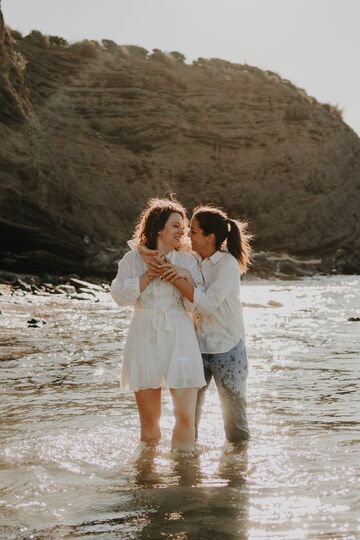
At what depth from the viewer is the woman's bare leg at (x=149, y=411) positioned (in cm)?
564

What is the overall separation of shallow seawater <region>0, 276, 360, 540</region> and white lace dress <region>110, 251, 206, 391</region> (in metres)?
0.67

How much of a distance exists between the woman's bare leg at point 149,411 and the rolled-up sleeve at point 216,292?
0.70m

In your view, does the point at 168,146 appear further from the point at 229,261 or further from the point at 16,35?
the point at 229,261

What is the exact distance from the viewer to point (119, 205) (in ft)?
156

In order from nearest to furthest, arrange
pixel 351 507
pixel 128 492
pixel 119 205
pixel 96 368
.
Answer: pixel 351 507
pixel 128 492
pixel 96 368
pixel 119 205

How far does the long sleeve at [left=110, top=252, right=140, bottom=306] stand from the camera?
5.44m

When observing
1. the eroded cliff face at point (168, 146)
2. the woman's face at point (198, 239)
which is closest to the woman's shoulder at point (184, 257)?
the woman's face at point (198, 239)

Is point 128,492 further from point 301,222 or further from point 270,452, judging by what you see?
point 301,222

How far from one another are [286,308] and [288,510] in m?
18.9

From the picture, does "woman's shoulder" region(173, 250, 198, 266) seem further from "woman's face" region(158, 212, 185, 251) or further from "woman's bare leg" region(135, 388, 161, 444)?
"woman's bare leg" region(135, 388, 161, 444)

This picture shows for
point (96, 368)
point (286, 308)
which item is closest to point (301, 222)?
point (286, 308)

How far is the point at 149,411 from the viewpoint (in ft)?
18.7

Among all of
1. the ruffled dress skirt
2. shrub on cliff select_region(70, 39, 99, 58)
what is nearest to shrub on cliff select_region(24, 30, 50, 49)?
shrub on cliff select_region(70, 39, 99, 58)

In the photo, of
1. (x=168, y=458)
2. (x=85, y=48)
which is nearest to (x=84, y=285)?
(x=168, y=458)
